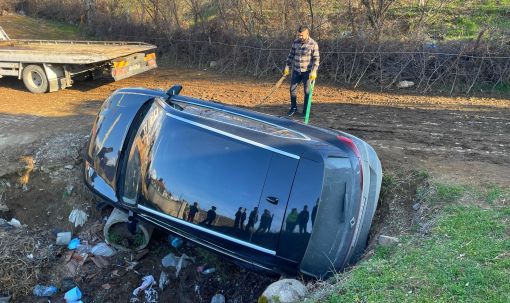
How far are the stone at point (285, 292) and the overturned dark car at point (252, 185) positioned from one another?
0.69 feet

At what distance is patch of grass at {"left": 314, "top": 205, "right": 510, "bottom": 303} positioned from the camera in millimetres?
3659

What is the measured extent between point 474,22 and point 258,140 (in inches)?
429

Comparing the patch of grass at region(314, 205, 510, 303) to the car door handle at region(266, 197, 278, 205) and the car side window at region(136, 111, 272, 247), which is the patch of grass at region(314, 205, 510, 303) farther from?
the car side window at region(136, 111, 272, 247)

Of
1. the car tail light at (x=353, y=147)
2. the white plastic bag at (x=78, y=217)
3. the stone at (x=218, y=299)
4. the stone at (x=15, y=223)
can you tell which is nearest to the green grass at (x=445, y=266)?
the car tail light at (x=353, y=147)

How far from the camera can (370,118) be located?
9.27 m

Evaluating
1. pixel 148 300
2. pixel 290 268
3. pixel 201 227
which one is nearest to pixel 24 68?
pixel 148 300

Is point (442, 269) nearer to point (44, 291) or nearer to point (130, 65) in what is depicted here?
point (44, 291)

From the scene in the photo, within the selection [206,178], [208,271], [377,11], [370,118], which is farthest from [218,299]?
[377,11]

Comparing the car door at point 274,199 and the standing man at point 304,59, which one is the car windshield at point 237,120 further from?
the standing man at point 304,59

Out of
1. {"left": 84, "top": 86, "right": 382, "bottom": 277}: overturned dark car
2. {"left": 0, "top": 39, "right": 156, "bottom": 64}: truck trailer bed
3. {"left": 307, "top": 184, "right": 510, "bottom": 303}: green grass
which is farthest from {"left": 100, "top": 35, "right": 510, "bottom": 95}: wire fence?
{"left": 84, "top": 86, "right": 382, "bottom": 277}: overturned dark car

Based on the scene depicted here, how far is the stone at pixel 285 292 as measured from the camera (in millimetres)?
3990

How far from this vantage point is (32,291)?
5867mm

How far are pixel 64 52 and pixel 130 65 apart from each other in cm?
148

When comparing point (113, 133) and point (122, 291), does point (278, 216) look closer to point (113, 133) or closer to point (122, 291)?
point (113, 133)
